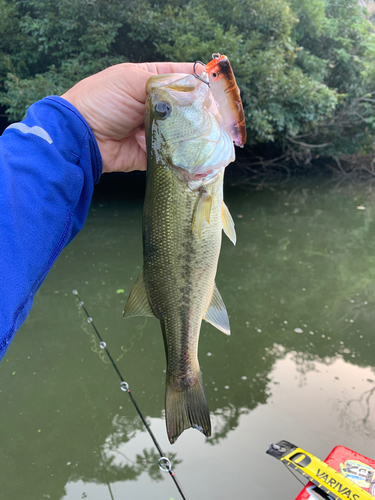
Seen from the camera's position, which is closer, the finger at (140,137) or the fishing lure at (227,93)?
the fishing lure at (227,93)

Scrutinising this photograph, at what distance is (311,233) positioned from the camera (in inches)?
295

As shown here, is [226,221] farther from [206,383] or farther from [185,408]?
[206,383]

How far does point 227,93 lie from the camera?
127cm

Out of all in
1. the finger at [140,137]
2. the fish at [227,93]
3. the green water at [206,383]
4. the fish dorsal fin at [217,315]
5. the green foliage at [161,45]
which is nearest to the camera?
the fish at [227,93]

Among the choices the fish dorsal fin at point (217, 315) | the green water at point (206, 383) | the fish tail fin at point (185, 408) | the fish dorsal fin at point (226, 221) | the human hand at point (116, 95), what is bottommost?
the green water at point (206, 383)

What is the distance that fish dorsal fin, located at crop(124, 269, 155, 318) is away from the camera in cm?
146

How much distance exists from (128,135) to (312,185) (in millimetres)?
11990

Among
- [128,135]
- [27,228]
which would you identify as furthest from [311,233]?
[27,228]

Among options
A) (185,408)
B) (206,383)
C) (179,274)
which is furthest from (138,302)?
(206,383)

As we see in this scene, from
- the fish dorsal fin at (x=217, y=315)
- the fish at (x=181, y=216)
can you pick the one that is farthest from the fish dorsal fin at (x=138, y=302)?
the fish dorsal fin at (x=217, y=315)

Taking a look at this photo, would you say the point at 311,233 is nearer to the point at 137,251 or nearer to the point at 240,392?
the point at 137,251

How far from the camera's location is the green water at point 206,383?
2.60m

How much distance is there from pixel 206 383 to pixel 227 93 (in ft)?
8.87

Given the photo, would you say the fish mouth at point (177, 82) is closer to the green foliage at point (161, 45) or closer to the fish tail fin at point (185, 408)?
the fish tail fin at point (185, 408)
